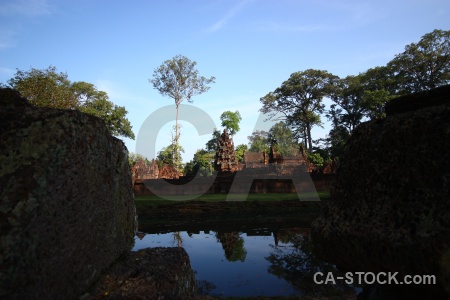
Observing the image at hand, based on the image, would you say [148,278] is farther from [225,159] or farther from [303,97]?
[303,97]

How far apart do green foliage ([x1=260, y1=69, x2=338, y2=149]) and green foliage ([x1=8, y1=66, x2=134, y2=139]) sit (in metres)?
19.9

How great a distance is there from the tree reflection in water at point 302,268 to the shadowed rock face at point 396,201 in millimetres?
2835

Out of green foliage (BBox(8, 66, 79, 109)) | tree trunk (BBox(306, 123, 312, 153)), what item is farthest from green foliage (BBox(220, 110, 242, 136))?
green foliage (BBox(8, 66, 79, 109))

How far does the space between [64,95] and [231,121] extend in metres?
33.4

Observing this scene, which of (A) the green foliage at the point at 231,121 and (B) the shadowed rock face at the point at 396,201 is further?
(A) the green foliage at the point at 231,121

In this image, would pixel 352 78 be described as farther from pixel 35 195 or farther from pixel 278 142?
pixel 35 195

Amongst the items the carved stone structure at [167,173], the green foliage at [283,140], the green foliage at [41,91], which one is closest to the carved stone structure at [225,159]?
the carved stone structure at [167,173]

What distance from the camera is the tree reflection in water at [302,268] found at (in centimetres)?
369

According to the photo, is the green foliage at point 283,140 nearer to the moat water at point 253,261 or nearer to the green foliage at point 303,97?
the green foliage at point 303,97

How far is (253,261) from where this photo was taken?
5.30 metres

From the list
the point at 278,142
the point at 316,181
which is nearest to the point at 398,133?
the point at 316,181

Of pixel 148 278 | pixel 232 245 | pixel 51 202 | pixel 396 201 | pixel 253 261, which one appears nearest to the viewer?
pixel 396 201

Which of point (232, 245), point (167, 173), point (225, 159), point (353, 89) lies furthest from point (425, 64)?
point (232, 245)

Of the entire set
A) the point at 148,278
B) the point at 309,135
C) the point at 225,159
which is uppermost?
the point at 309,135
